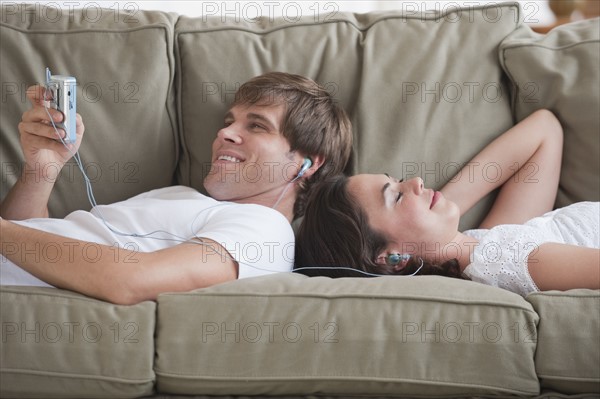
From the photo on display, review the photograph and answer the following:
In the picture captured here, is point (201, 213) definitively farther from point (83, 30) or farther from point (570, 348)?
point (570, 348)

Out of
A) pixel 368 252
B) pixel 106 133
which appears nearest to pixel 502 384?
pixel 368 252

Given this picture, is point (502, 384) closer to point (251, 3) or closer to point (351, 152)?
point (351, 152)

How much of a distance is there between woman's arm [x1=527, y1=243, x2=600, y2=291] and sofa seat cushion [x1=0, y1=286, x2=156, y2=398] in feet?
2.46

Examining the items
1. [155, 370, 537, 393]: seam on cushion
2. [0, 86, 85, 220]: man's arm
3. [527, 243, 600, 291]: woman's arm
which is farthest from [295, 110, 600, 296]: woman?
[0, 86, 85, 220]: man's arm

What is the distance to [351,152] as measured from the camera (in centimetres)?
194

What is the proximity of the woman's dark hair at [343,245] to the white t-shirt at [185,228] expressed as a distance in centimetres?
6

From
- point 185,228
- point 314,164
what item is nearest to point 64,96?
point 185,228

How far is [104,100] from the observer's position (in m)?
1.94

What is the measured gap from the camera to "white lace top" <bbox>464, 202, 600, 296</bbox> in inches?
61.3

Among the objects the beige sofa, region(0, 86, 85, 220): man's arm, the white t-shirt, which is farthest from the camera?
the beige sofa

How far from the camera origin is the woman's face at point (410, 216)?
1.68m

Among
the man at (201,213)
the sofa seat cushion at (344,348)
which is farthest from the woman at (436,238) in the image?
the sofa seat cushion at (344,348)

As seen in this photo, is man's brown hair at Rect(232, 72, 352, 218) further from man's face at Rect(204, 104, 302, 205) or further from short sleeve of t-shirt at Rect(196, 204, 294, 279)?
short sleeve of t-shirt at Rect(196, 204, 294, 279)

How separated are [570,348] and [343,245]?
0.53 m
